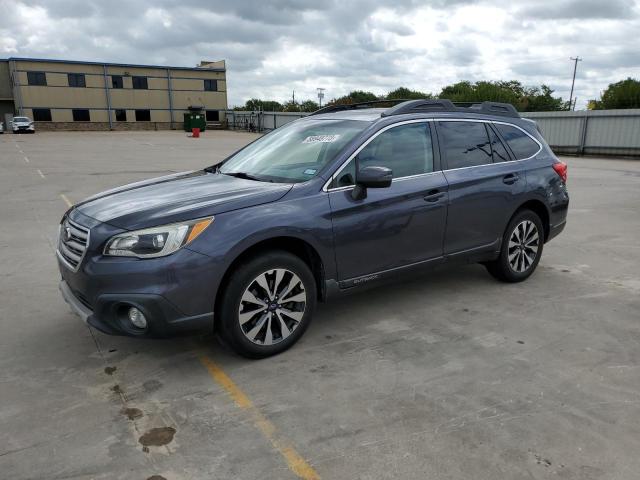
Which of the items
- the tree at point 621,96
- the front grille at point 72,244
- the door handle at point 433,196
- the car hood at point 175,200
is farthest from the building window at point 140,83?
the door handle at point 433,196

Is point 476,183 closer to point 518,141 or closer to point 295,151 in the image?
point 518,141

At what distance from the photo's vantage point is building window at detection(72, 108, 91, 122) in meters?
53.7

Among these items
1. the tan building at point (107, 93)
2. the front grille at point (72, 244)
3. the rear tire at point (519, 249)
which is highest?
the tan building at point (107, 93)

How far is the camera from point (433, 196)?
4293 millimetres

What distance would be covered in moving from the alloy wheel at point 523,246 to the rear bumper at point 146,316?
126 inches

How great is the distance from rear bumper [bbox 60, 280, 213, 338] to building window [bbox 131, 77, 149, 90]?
58.5 meters

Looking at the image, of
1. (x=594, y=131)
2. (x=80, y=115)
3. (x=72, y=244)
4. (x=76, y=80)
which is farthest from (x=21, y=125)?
(x=72, y=244)

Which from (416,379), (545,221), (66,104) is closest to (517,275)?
(545,221)

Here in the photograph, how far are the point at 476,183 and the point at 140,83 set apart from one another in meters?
58.4

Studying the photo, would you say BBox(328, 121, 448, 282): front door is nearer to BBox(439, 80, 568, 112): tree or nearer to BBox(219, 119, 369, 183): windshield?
BBox(219, 119, 369, 183): windshield

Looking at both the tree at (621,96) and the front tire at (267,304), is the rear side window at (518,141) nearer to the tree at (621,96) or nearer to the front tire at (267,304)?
the front tire at (267,304)

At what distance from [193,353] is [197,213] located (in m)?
1.10

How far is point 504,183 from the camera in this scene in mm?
4848

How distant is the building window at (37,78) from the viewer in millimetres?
51406
